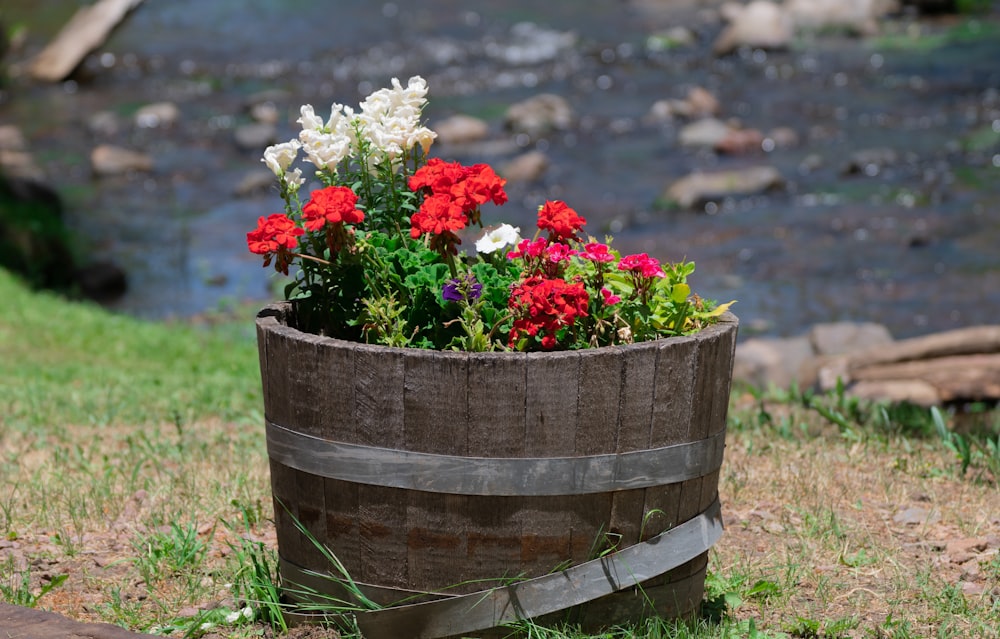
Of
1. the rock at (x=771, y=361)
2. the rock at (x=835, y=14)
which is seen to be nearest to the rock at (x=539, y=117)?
the rock at (x=835, y=14)

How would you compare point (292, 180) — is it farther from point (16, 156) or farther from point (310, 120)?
point (16, 156)

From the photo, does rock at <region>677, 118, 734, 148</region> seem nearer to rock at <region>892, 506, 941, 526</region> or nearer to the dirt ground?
the dirt ground

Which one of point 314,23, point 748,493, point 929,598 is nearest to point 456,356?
point 929,598

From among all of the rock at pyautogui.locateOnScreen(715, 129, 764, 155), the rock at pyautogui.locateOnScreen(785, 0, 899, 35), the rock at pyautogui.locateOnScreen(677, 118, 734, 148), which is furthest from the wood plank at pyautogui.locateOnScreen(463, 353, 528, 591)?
the rock at pyautogui.locateOnScreen(785, 0, 899, 35)

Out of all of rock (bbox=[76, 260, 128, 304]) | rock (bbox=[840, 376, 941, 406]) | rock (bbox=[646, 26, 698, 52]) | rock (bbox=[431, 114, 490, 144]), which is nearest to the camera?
rock (bbox=[840, 376, 941, 406])

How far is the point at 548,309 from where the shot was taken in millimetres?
3062

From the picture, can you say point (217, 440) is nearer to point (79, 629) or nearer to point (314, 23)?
point (79, 629)

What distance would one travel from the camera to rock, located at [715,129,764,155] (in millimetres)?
14758

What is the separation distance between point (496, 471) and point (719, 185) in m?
10.7

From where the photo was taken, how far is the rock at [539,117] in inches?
631

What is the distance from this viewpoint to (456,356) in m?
2.91

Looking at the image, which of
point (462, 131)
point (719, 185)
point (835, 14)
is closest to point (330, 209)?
point (719, 185)

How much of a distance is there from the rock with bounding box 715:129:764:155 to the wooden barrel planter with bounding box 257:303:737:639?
11988 mm

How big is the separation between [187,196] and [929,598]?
11.9 metres
